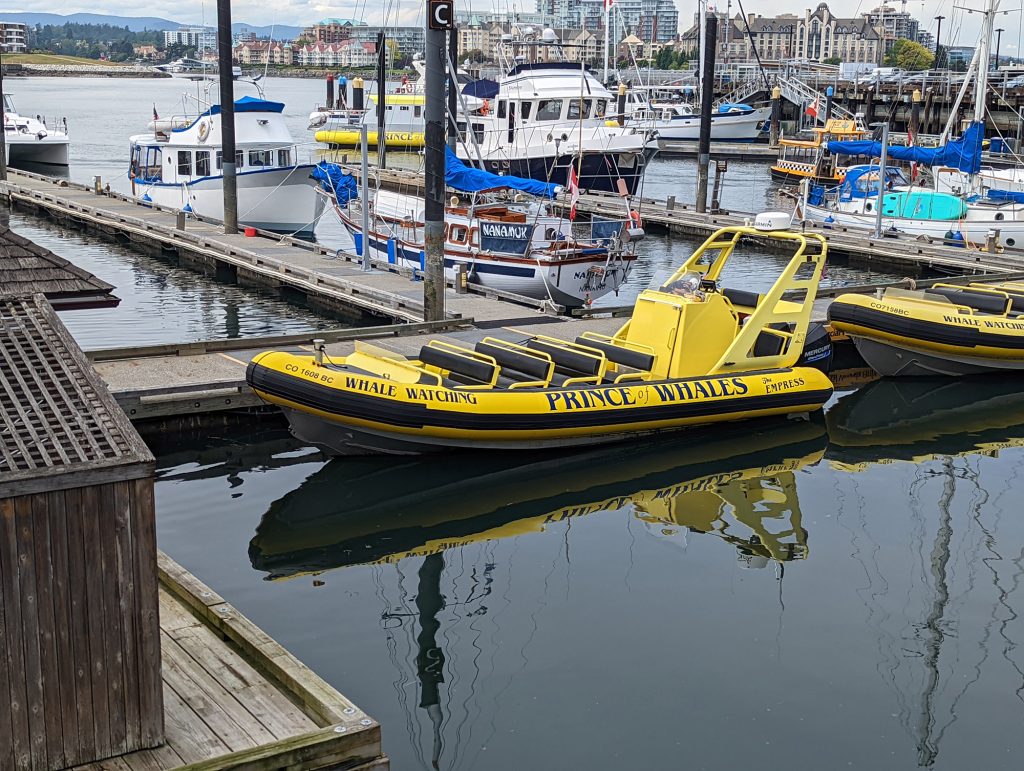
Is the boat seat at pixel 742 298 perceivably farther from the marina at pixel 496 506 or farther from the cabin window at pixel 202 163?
the cabin window at pixel 202 163

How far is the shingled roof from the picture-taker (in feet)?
25.2

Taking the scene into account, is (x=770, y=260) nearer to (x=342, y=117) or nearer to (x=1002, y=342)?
(x=1002, y=342)

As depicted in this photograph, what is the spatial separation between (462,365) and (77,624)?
792 cm

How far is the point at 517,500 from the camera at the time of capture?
512 inches

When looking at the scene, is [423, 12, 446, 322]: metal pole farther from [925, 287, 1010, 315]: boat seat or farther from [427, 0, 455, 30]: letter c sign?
[925, 287, 1010, 315]: boat seat

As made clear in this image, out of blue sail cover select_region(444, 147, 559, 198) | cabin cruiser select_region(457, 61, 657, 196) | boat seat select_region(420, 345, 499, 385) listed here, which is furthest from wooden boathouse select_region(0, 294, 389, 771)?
cabin cruiser select_region(457, 61, 657, 196)

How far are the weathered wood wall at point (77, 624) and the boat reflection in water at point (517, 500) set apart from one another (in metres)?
4.54

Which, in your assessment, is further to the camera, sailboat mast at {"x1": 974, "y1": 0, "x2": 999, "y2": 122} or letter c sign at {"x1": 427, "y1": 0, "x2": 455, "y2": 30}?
sailboat mast at {"x1": 974, "y1": 0, "x2": 999, "y2": 122}

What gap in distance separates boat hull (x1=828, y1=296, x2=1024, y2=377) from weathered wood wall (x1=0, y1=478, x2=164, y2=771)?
13.7 metres

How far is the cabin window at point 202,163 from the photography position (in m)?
35.3

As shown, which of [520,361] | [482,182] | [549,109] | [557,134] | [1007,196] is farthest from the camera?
[549,109]

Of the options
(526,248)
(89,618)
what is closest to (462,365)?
(89,618)

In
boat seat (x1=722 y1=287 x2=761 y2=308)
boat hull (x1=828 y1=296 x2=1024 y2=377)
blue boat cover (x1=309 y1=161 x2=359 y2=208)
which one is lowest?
boat hull (x1=828 y1=296 x2=1024 y2=377)

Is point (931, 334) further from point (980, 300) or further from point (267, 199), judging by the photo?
point (267, 199)
